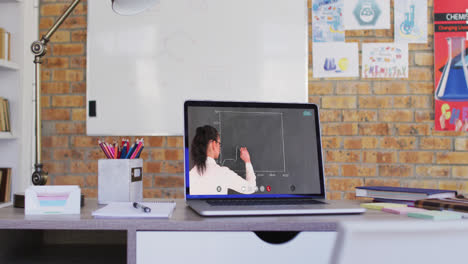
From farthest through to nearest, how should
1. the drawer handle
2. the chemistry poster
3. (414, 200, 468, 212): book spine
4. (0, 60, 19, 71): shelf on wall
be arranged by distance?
the chemistry poster
(0, 60, 19, 71): shelf on wall
the drawer handle
(414, 200, 468, 212): book spine

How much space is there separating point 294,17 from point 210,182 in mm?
1567

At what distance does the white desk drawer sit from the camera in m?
0.86

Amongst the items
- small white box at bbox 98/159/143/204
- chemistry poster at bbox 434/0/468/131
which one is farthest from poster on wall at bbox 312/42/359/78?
small white box at bbox 98/159/143/204

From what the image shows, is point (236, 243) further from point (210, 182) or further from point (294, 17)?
point (294, 17)

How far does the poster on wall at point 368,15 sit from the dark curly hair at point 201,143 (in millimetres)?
1577

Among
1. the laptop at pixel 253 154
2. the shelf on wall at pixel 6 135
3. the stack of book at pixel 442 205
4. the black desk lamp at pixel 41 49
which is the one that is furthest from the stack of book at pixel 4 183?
the stack of book at pixel 442 205

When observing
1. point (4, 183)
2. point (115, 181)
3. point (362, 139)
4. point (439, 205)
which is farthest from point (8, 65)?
point (439, 205)

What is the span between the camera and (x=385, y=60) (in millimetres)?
2406

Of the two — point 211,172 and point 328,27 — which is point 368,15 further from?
point 211,172

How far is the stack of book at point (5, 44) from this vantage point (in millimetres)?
2207

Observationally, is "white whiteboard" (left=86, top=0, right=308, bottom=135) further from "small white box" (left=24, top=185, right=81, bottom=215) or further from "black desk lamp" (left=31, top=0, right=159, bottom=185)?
"small white box" (left=24, top=185, right=81, bottom=215)

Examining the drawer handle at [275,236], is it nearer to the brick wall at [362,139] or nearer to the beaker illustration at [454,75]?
the brick wall at [362,139]

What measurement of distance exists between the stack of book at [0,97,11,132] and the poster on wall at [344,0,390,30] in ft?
6.59

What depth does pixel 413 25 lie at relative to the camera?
2.40 m
